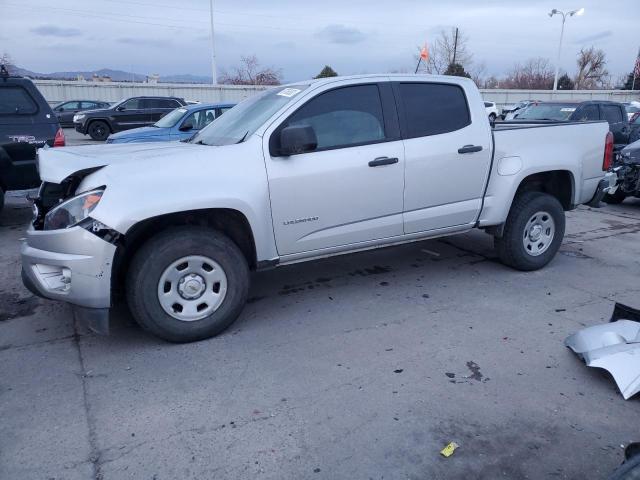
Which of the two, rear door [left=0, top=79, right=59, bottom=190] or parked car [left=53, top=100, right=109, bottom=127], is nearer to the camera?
rear door [left=0, top=79, right=59, bottom=190]

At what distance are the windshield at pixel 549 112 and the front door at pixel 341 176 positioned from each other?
890 cm

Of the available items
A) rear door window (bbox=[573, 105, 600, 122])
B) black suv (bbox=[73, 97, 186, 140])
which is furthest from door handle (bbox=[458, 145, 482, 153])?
black suv (bbox=[73, 97, 186, 140])

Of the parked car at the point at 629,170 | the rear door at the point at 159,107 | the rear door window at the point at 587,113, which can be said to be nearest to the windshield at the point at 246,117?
the parked car at the point at 629,170

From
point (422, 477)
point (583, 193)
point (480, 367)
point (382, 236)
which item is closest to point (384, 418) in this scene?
point (422, 477)

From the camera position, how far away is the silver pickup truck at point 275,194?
3.60m

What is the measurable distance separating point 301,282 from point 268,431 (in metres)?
2.45

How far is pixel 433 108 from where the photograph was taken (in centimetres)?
478

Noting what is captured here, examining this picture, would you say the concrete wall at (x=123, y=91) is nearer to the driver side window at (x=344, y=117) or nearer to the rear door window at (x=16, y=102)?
the rear door window at (x=16, y=102)

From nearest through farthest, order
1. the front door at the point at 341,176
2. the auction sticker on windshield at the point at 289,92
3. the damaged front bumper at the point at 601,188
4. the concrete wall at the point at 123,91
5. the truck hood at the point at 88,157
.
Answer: the truck hood at the point at 88,157 → the front door at the point at 341,176 → the auction sticker on windshield at the point at 289,92 → the damaged front bumper at the point at 601,188 → the concrete wall at the point at 123,91

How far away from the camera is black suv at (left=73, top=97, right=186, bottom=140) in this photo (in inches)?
791

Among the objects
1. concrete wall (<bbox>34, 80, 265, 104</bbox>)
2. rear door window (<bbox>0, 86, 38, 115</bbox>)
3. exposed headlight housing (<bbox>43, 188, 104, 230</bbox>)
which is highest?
concrete wall (<bbox>34, 80, 265, 104</bbox>)

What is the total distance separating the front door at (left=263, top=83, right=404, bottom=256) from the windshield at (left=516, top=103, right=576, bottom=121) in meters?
8.90

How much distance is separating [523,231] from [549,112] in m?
8.07

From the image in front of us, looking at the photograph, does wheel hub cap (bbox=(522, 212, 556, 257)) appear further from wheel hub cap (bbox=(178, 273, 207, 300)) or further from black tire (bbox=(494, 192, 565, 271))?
wheel hub cap (bbox=(178, 273, 207, 300))
